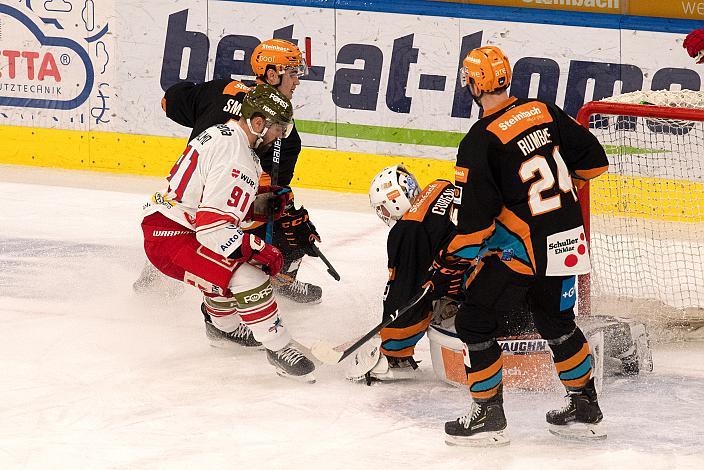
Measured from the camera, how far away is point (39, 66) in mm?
8359

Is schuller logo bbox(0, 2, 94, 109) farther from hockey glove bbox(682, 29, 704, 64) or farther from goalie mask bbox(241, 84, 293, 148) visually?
hockey glove bbox(682, 29, 704, 64)

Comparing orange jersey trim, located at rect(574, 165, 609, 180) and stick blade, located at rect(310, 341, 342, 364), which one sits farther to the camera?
stick blade, located at rect(310, 341, 342, 364)

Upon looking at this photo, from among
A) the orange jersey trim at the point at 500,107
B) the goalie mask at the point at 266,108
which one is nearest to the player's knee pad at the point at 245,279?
the goalie mask at the point at 266,108

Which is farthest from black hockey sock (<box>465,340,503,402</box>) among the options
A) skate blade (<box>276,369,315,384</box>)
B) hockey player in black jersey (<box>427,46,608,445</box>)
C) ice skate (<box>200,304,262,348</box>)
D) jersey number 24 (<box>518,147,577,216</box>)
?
ice skate (<box>200,304,262,348</box>)

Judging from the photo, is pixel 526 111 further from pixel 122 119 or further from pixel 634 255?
pixel 122 119

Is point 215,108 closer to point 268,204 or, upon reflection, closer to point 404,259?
point 268,204

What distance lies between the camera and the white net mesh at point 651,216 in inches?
194

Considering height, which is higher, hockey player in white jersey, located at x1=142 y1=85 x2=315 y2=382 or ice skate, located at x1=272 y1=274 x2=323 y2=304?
hockey player in white jersey, located at x1=142 y1=85 x2=315 y2=382

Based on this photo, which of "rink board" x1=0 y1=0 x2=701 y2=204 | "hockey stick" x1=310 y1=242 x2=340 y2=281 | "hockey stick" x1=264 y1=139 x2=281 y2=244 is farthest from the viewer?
"rink board" x1=0 y1=0 x2=701 y2=204

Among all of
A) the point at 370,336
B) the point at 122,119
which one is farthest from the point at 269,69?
the point at 122,119

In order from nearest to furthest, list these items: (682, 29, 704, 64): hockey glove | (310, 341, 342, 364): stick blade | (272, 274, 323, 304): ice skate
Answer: (310, 341, 342, 364): stick blade
(682, 29, 704, 64): hockey glove
(272, 274, 323, 304): ice skate

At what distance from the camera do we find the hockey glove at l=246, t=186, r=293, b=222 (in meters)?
4.79

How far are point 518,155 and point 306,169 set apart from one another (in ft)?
14.8

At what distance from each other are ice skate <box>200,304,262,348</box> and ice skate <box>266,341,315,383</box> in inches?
14.7
